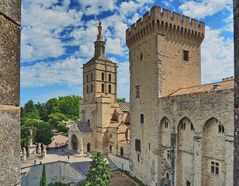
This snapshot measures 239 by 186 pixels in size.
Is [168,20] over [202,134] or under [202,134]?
over

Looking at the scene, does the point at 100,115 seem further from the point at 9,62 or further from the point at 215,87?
the point at 9,62

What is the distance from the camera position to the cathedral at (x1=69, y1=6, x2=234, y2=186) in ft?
47.3

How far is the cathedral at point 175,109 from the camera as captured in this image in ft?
47.3

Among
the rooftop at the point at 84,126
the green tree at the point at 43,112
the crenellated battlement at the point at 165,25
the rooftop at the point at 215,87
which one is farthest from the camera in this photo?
the green tree at the point at 43,112

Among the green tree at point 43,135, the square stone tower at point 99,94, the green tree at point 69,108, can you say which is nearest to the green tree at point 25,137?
the green tree at point 43,135

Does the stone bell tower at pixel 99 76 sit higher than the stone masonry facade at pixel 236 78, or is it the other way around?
the stone bell tower at pixel 99 76

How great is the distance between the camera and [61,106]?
236 ft

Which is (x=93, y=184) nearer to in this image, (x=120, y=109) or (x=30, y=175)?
(x=30, y=175)

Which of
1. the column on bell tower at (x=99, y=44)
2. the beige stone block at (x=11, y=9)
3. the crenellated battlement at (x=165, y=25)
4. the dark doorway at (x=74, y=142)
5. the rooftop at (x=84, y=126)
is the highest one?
the column on bell tower at (x=99, y=44)

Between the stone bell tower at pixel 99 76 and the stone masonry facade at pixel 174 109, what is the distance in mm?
14046

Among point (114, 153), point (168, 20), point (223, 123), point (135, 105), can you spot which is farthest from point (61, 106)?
point (223, 123)

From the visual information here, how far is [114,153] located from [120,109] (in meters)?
7.67

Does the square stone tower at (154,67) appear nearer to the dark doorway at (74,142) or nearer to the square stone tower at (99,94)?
the square stone tower at (99,94)

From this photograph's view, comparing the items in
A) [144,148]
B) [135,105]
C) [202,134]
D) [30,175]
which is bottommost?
[30,175]
